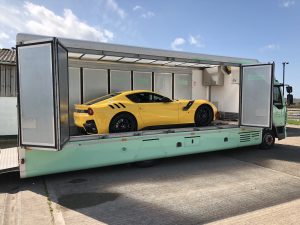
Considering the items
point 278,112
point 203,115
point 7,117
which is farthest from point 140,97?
point 7,117

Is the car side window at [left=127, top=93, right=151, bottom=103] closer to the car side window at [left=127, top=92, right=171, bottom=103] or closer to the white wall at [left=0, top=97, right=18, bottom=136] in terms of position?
the car side window at [left=127, top=92, right=171, bottom=103]

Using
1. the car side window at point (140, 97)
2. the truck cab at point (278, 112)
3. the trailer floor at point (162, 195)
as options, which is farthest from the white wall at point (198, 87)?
the trailer floor at point (162, 195)

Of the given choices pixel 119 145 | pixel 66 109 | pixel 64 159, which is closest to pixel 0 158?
pixel 64 159

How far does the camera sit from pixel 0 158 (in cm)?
607

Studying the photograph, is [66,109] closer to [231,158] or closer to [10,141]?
[231,158]

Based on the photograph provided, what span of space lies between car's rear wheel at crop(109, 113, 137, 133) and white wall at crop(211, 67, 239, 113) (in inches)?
176

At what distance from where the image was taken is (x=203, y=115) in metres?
8.47

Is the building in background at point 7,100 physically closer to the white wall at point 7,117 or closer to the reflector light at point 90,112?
the white wall at point 7,117

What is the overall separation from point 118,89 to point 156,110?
6.34 feet

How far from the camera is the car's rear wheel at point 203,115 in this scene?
8375 millimetres

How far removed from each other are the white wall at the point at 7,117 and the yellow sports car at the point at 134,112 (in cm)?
652

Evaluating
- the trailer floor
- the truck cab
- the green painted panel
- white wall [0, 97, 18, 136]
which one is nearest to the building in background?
white wall [0, 97, 18, 136]

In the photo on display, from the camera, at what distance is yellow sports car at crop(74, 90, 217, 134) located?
21.6 feet

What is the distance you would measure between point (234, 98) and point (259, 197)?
215 inches
